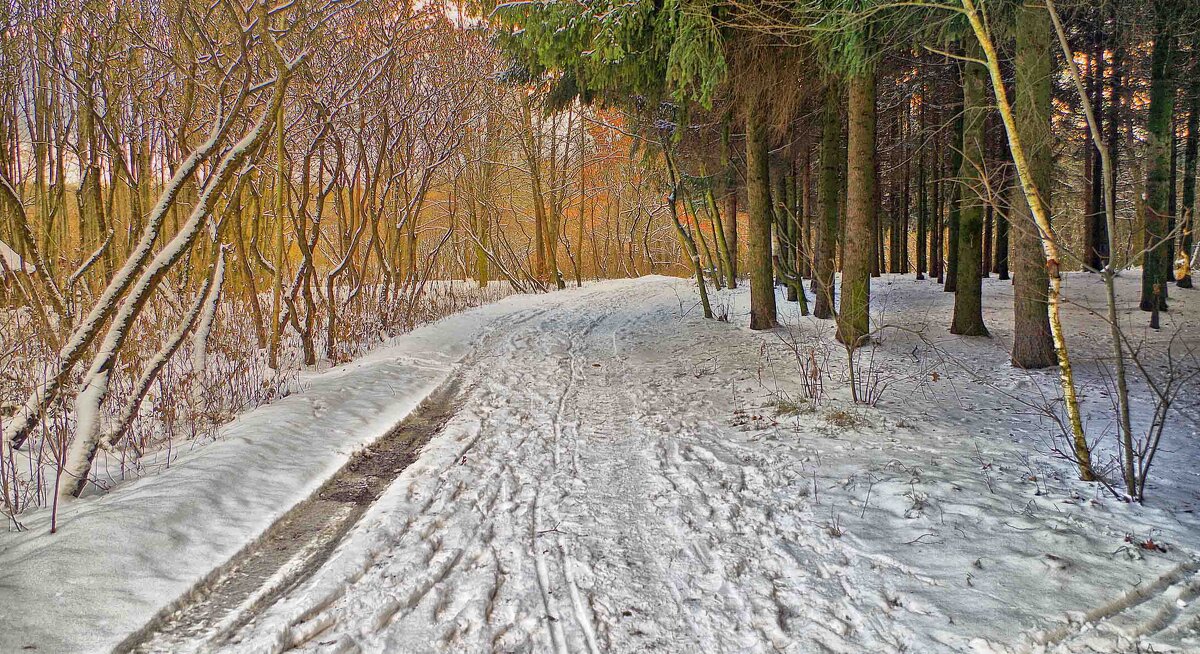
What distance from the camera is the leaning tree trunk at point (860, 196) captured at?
8070 millimetres

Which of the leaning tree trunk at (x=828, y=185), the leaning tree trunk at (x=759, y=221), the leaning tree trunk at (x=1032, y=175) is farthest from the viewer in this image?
the leaning tree trunk at (x=828, y=185)

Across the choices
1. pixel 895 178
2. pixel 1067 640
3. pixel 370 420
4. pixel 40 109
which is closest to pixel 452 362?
pixel 370 420

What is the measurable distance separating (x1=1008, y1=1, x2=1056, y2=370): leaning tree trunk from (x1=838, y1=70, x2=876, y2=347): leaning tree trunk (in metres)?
1.65

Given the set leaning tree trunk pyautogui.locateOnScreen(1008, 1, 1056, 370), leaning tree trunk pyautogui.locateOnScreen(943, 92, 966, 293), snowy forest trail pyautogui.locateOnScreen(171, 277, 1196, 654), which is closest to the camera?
snowy forest trail pyautogui.locateOnScreen(171, 277, 1196, 654)

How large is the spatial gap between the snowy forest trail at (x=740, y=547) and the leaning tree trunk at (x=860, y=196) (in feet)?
7.74

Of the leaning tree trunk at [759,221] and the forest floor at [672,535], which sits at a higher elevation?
the leaning tree trunk at [759,221]

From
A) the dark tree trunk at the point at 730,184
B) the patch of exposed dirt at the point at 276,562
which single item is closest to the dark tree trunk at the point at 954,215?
the dark tree trunk at the point at 730,184

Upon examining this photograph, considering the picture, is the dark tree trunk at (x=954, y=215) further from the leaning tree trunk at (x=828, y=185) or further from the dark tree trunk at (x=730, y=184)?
the dark tree trunk at (x=730, y=184)

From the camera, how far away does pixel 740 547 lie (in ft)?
11.2

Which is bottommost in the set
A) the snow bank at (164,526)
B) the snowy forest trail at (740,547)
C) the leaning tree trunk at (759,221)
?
the snowy forest trail at (740,547)

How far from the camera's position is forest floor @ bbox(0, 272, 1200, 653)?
2.65 m

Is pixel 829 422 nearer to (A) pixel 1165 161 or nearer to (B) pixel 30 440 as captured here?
(B) pixel 30 440

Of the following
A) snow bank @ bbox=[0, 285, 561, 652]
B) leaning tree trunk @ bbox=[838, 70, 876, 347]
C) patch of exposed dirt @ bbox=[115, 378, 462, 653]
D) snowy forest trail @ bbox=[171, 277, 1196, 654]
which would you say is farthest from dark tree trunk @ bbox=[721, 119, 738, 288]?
patch of exposed dirt @ bbox=[115, 378, 462, 653]

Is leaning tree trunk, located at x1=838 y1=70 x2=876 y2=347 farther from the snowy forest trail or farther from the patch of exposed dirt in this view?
the patch of exposed dirt
